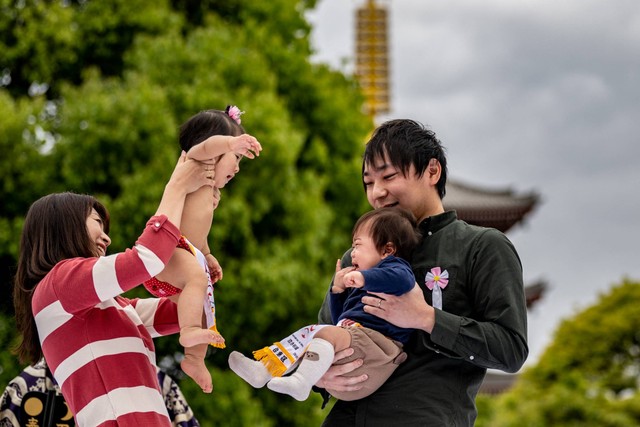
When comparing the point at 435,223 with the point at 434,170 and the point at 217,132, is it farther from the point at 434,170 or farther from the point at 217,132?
the point at 217,132

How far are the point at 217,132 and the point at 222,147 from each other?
0.41ft

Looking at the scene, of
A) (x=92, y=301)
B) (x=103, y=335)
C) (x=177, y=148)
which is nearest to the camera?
(x=92, y=301)

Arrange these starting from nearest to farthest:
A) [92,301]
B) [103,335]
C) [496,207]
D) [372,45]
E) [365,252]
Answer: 1. [92,301]
2. [103,335]
3. [365,252]
4. [496,207]
5. [372,45]

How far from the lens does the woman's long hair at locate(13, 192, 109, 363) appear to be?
2736 millimetres

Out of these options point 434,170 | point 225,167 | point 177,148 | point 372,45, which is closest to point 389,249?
point 434,170

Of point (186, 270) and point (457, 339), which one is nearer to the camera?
point (457, 339)

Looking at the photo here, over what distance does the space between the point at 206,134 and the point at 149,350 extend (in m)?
0.66

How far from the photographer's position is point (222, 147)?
2723 millimetres

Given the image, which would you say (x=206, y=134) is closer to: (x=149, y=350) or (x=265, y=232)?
(x=149, y=350)

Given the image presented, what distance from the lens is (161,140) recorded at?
8562 millimetres

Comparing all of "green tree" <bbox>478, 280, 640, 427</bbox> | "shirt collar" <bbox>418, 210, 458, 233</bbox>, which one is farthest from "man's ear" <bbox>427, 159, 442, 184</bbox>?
"green tree" <bbox>478, 280, 640, 427</bbox>

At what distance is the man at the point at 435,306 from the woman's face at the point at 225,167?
39 cm

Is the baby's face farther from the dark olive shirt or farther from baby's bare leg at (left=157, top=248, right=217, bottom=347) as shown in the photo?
baby's bare leg at (left=157, top=248, right=217, bottom=347)

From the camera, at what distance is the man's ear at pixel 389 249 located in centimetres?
273
